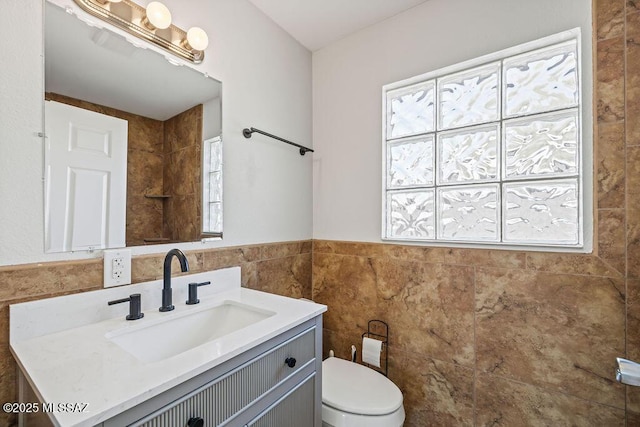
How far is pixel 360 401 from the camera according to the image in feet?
4.30

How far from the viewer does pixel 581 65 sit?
1.27 metres

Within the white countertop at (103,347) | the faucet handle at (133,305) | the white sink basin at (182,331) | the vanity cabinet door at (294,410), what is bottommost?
the vanity cabinet door at (294,410)

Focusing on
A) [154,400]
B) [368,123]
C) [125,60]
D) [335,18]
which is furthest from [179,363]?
[335,18]

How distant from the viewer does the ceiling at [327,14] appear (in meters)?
1.67

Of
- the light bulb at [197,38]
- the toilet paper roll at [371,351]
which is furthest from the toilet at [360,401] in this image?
the light bulb at [197,38]

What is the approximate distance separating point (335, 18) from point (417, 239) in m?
1.48

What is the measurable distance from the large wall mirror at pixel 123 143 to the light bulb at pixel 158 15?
0.11 meters

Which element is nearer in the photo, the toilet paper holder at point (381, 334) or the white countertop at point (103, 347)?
the white countertop at point (103, 347)

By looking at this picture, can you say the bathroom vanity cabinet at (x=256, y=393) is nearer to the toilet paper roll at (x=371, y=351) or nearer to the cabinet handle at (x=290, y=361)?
the cabinet handle at (x=290, y=361)

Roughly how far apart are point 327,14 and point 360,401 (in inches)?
85.0

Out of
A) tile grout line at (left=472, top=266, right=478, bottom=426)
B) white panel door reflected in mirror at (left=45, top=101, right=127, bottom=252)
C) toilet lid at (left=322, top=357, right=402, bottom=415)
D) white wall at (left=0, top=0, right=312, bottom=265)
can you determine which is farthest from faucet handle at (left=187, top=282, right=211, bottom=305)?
tile grout line at (left=472, top=266, right=478, bottom=426)

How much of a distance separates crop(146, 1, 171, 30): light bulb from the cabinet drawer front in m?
1.35

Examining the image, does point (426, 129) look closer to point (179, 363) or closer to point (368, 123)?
point (368, 123)

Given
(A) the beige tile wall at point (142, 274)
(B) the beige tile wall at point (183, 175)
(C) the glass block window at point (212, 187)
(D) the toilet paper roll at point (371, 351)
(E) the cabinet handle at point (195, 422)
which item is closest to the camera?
(E) the cabinet handle at point (195, 422)
